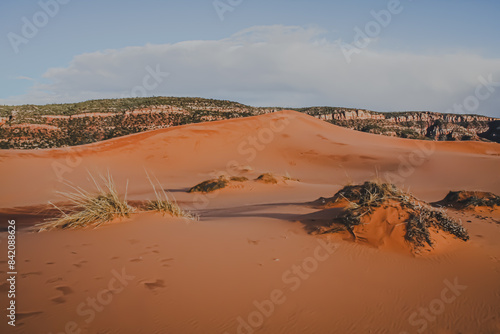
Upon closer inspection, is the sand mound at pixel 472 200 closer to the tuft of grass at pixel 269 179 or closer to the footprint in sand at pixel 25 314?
the tuft of grass at pixel 269 179

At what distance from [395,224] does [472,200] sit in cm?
398

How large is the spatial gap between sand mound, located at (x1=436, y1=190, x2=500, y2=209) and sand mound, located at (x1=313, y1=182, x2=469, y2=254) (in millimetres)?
2993

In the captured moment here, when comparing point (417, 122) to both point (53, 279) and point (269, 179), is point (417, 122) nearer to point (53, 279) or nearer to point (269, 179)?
point (269, 179)

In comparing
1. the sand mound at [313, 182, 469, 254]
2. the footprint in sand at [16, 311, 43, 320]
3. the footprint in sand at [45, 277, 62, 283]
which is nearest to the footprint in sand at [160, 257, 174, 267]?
the footprint in sand at [45, 277, 62, 283]

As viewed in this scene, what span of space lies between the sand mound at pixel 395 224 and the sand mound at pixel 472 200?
2993mm

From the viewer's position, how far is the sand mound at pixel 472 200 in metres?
6.87

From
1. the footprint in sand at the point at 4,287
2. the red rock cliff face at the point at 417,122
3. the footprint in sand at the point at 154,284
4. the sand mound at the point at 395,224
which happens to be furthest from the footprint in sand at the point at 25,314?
the red rock cliff face at the point at 417,122

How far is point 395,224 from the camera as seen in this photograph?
439cm

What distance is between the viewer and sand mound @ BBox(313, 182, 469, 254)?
4.18m

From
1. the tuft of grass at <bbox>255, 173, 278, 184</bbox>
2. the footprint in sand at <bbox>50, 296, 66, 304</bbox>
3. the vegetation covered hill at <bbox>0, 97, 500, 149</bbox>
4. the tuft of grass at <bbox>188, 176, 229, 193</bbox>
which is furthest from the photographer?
the vegetation covered hill at <bbox>0, 97, 500, 149</bbox>

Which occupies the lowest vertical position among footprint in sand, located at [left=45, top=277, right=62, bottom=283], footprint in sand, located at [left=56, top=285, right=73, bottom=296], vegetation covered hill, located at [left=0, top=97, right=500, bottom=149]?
footprint in sand, located at [left=45, top=277, right=62, bottom=283]

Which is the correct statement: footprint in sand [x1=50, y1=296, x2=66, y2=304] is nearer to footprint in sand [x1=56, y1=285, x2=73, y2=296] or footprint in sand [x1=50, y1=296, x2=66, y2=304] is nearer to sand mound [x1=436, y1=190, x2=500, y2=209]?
footprint in sand [x1=56, y1=285, x2=73, y2=296]

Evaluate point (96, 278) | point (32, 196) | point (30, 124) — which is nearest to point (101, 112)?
point (30, 124)

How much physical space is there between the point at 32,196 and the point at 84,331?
40.2ft
